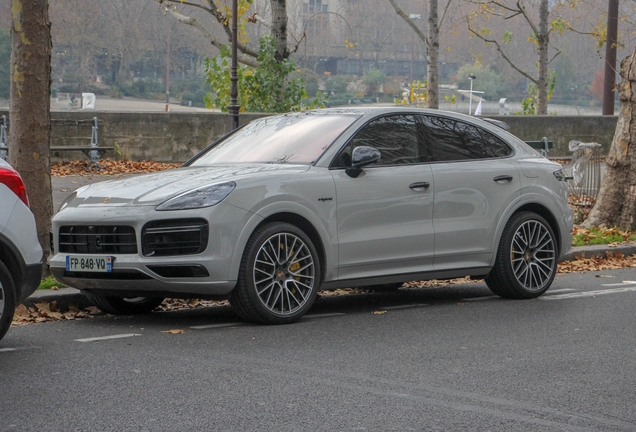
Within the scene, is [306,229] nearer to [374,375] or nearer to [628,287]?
[374,375]

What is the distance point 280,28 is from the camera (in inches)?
927

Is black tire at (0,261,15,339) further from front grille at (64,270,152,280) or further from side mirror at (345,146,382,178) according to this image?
side mirror at (345,146,382,178)

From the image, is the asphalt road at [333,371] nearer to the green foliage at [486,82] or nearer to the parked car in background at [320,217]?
the parked car in background at [320,217]

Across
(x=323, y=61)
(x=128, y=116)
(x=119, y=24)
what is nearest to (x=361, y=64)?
(x=323, y=61)

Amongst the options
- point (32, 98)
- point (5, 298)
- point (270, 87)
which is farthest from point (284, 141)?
point (270, 87)

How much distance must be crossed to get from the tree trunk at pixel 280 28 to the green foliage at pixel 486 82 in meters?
78.2

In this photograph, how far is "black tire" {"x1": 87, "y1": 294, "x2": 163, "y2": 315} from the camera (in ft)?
27.6

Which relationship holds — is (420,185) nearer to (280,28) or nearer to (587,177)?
(587,177)

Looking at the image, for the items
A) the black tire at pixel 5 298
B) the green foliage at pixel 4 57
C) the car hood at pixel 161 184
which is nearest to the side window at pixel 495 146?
the car hood at pixel 161 184

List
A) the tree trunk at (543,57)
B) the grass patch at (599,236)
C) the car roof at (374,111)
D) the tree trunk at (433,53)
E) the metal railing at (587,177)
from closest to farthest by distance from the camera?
the car roof at (374,111) < the grass patch at (599,236) < the metal railing at (587,177) < the tree trunk at (433,53) < the tree trunk at (543,57)

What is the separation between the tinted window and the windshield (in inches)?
6.2

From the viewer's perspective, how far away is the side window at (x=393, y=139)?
28.5 ft

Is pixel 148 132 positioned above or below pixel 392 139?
above

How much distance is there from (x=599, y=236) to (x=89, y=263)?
8407 mm
